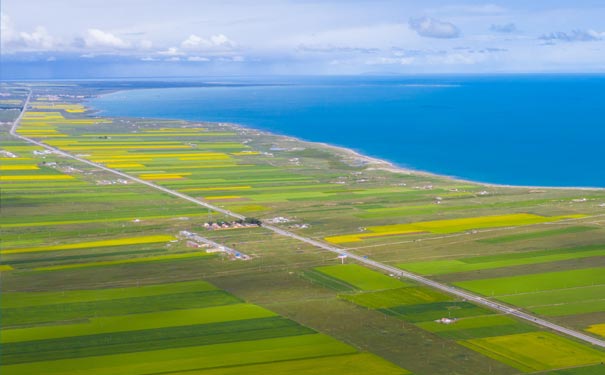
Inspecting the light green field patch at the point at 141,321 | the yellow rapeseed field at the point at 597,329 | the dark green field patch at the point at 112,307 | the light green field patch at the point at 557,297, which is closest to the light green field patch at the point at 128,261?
the dark green field patch at the point at 112,307

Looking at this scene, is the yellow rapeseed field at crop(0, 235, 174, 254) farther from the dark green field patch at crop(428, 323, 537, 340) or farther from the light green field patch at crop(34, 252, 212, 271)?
the dark green field patch at crop(428, 323, 537, 340)

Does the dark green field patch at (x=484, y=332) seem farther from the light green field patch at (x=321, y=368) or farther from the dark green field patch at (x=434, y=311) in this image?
the light green field patch at (x=321, y=368)

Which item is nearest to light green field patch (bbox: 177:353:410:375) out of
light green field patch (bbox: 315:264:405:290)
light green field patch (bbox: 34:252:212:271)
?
light green field patch (bbox: 315:264:405:290)

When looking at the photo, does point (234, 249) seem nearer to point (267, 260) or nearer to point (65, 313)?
point (267, 260)

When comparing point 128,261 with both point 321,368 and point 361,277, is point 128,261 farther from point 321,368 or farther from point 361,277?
point 321,368

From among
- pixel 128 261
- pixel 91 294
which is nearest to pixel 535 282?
pixel 91 294

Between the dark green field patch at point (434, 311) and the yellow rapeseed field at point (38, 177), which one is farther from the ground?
the dark green field patch at point (434, 311)
